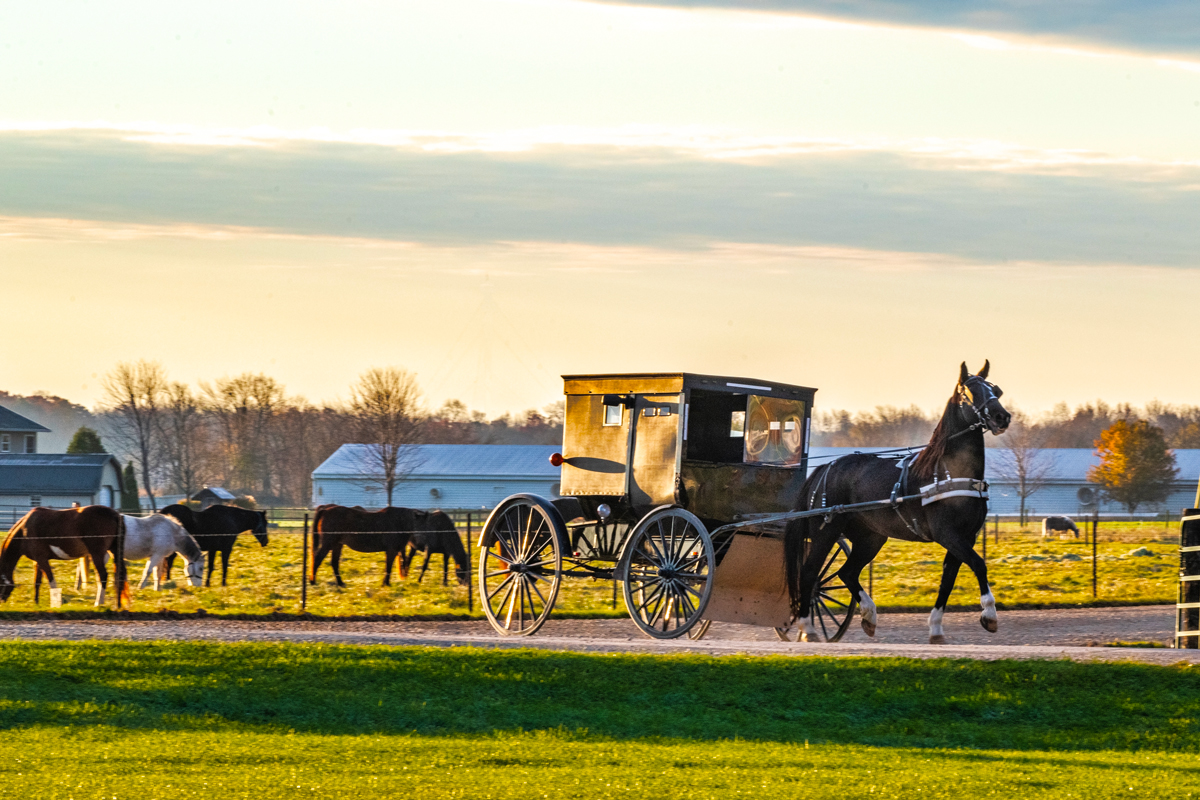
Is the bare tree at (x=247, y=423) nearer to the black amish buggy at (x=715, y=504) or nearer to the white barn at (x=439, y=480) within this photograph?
the white barn at (x=439, y=480)

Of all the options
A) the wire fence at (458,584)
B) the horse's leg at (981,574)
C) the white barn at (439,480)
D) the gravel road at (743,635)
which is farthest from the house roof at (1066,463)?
the horse's leg at (981,574)

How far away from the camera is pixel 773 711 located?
11.4 m

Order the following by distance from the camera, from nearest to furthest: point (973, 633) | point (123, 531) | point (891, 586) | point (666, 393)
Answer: point (666, 393) < point (973, 633) < point (123, 531) < point (891, 586)

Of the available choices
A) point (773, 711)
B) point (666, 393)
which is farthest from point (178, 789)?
point (666, 393)

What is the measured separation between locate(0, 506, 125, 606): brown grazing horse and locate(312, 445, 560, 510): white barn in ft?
171

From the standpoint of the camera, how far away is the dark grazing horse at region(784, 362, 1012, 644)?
1417cm

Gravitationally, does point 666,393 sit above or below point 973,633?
above

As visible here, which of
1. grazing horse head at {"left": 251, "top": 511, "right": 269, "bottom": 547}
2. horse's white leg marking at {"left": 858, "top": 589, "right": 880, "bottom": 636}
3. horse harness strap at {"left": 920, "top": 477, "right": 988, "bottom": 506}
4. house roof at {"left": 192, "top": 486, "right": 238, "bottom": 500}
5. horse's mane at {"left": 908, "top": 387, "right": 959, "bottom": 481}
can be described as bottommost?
horse's white leg marking at {"left": 858, "top": 589, "right": 880, "bottom": 636}

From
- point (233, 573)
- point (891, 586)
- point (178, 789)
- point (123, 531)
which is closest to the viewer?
point (178, 789)

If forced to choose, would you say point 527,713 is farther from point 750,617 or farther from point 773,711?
point 750,617

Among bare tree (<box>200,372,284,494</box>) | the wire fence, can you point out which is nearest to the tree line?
bare tree (<box>200,372,284,494</box>)

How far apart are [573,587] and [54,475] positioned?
48.7 meters

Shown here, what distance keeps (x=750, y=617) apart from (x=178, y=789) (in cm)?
858

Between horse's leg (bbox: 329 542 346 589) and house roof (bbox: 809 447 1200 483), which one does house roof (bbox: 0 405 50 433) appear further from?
horse's leg (bbox: 329 542 346 589)
